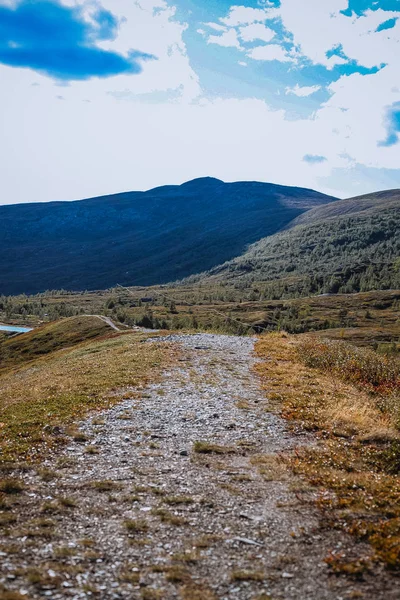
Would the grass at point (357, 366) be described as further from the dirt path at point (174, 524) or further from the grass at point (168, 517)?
the grass at point (168, 517)

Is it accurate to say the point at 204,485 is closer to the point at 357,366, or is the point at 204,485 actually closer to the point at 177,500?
the point at 177,500

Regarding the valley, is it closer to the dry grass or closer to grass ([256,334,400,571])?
grass ([256,334,400,571])

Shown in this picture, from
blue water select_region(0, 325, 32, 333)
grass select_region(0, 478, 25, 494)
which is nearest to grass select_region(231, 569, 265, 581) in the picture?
grass select_region(0, 478, 25, 494)

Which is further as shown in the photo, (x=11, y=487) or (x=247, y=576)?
(x=11, y=487)

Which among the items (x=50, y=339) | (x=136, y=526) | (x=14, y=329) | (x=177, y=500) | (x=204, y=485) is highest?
(x=136, y=526)

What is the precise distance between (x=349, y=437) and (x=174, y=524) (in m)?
8.97

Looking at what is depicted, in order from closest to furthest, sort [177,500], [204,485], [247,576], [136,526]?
[247,576]
[136,526]
[177,500]
[204,485]

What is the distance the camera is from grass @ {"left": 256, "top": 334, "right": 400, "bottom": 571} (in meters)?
10.9

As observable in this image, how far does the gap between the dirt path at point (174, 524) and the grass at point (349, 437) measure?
0.76 meters

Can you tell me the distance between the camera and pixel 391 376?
2803 centimetres

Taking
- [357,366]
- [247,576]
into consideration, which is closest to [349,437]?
[247,576]

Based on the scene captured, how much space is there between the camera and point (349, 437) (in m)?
17.3

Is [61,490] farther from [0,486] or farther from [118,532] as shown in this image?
[118,532]

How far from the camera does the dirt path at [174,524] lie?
856cm
